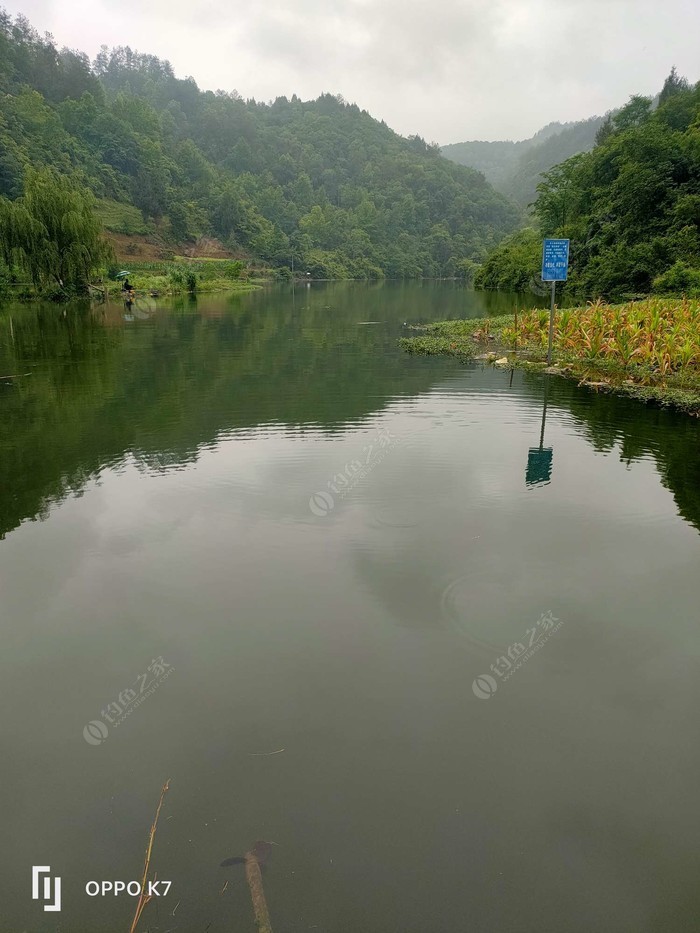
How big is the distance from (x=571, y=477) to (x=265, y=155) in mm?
193766

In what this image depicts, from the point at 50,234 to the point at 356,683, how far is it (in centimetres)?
4770

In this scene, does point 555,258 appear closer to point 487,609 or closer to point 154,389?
point 154,389

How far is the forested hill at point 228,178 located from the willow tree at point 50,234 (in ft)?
121

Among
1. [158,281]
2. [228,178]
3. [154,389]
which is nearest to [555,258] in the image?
[154,389]

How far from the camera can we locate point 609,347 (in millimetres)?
17094

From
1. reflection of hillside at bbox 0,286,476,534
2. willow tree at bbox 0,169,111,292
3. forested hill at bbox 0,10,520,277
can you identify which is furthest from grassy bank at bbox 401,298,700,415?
forested hill at bbox 0,10,520,277

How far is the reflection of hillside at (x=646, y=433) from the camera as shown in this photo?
27.3 ft

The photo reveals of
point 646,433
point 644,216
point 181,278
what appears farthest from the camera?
point 181,278

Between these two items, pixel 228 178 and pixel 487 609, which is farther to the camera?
pixel 228 178

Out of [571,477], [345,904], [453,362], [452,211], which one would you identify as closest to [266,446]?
[571,477]

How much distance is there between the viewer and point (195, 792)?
3.43 m

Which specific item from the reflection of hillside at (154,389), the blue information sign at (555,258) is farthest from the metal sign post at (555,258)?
the reflection of hillside at (154,389)

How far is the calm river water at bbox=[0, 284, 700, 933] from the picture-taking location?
9.73ft

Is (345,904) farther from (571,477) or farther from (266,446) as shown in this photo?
(266,446)
